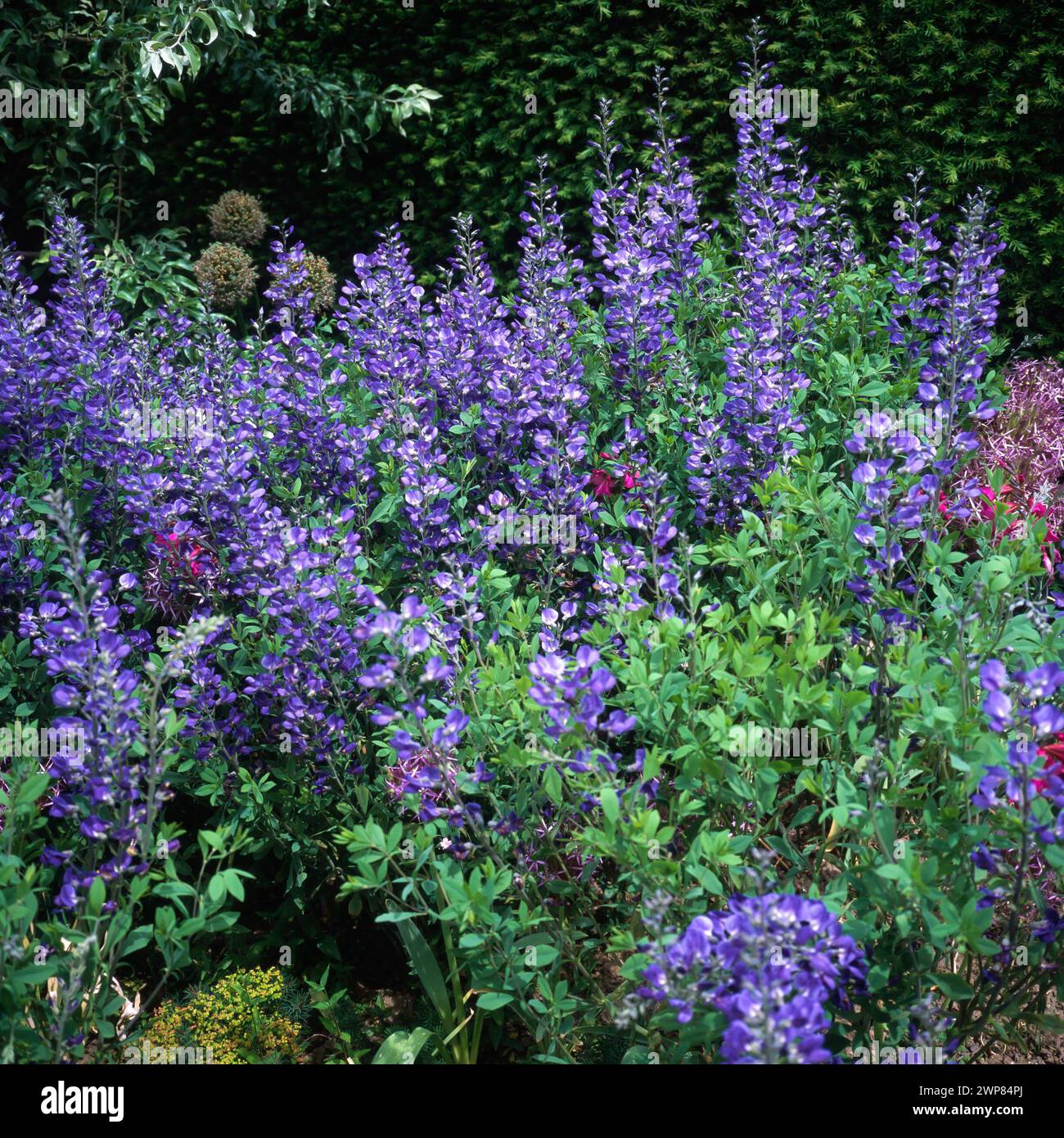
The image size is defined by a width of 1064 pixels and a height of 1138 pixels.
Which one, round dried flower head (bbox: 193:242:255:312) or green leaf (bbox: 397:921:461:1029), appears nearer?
green leaf (bbox: 397:921:461:1029)

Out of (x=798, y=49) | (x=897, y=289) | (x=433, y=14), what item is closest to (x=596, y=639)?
(x=897, y=289)

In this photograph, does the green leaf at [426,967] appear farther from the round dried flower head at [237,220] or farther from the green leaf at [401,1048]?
the round dried flower head at [237,220]

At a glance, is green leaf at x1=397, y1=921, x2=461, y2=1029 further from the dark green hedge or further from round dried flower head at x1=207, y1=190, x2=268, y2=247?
round dried flower head at x1=207, y1=190, x2=268, y2=247

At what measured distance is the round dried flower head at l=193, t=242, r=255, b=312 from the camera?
270 inches

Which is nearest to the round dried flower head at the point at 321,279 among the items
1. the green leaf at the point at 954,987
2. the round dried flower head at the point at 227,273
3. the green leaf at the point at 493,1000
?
the round dried flower head at the point at 227,273

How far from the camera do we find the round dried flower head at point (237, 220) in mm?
7305

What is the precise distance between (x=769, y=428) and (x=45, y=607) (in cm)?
204

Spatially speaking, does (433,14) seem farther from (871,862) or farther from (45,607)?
(871,862)

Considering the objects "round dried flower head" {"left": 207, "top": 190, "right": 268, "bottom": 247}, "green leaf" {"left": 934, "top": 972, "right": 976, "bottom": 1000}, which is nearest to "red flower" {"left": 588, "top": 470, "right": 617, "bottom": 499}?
"green leaf" {"left": 934, "top": 972, "right": 976, "bottom": 1000}

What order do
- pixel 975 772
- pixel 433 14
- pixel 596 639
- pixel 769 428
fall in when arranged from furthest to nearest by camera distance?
pixel 433 14 < pixel 769 428 < pixel 596 639 < pixel 975 772

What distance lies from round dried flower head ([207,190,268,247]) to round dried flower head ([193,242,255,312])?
371 millimetres

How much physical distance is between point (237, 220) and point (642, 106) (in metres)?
2.89

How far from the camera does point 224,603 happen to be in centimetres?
320

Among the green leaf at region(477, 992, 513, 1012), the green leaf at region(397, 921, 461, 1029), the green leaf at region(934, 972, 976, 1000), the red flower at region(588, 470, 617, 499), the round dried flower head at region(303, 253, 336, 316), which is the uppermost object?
the round dried flower head at region(303, 253, 336, 316)
